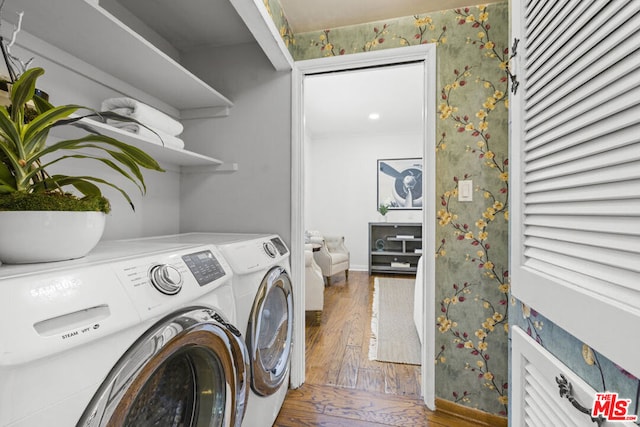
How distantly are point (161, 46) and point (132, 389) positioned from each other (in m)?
1.91

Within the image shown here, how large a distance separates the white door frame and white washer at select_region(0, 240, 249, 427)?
85 cm

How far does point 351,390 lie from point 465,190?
1388 mm

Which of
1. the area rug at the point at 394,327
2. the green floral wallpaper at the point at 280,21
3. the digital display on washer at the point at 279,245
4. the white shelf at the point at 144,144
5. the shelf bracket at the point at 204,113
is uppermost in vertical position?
the green floral wallpaper at the point at 280,21

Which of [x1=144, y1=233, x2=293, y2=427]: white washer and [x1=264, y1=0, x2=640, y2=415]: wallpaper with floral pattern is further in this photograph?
[x1=264, y1=0, x2=640, y2=415]: wallpaper with floral pattern

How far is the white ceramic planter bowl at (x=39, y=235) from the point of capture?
61 cm

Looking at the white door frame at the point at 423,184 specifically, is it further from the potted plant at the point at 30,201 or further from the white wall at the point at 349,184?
the white wall at the point at 349,184

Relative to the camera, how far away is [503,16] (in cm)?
155


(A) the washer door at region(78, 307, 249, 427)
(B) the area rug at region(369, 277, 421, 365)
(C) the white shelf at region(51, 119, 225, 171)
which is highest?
(C) the white shelf at region(51, 119, 225, 171)

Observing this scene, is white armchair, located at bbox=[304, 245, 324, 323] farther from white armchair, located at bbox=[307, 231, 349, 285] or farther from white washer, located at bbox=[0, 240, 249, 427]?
white washer, located at bbox=[0, 240, 249, 427]

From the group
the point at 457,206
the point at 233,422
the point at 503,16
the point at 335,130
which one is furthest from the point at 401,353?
the point at 335,130

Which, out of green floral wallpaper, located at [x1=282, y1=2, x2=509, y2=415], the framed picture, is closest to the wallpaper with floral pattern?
green floral wallpaper, located at [x1=282, y1=2, x2=509, y2=415]

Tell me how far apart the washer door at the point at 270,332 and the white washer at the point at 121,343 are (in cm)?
17

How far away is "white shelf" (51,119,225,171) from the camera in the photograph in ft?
3.28

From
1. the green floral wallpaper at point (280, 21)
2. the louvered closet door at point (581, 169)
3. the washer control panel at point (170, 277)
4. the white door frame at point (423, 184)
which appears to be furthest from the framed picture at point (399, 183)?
the washer control panel at point (170, 277)
